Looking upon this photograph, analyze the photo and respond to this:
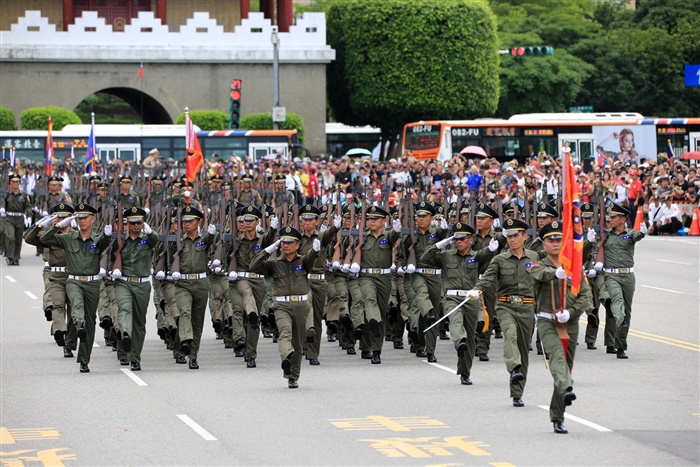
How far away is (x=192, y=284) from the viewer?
53.8 ft

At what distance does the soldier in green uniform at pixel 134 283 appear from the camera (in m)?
15.8

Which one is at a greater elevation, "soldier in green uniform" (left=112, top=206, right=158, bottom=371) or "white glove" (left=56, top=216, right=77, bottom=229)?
"white glove" (left=56, top=216, right=77, bottom=229)

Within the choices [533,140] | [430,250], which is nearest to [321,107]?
[533,140]

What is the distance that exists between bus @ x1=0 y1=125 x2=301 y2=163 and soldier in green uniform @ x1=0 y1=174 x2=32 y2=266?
1705 centimetres

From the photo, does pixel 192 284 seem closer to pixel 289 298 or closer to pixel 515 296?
pixel 289 298

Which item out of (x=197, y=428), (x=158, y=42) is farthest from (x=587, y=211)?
(x=158, y=42)

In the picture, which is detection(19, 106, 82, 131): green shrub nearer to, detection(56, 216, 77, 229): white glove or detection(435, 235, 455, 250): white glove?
detection(56, 216, 77, 229): white glove

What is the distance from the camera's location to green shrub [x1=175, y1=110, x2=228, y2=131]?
52.4 metres

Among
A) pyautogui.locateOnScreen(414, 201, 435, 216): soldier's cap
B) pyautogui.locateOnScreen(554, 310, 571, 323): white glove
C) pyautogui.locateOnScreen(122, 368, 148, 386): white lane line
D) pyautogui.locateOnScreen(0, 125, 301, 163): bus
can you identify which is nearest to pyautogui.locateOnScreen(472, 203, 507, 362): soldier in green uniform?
pyautogui.locateOnScreen(414, 201, 435, 216): soldier's cap

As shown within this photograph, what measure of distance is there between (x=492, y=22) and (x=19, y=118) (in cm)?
1966

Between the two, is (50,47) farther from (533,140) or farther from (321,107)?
(533,140)

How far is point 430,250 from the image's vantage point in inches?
639

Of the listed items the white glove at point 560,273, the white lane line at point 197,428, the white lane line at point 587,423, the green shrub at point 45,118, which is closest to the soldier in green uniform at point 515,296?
the white lane line at point 587,423

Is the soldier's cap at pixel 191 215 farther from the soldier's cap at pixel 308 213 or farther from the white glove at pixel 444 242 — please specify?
the white glove at pixel 444 242
